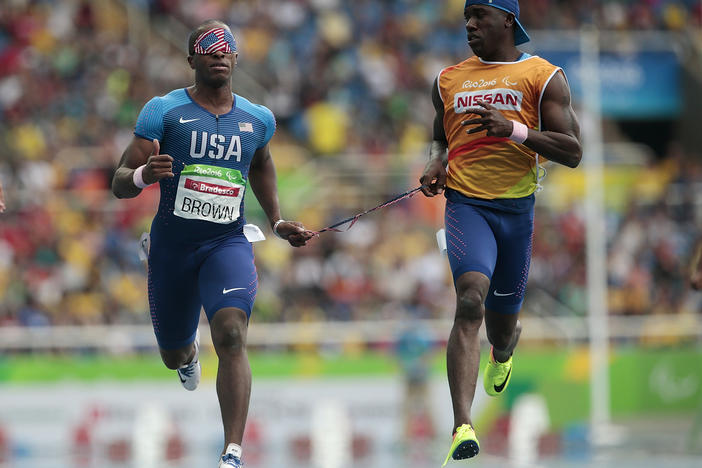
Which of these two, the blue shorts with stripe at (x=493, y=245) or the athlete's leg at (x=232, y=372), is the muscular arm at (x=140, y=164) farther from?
the blue shorts with stripe at (x=493, y=245)

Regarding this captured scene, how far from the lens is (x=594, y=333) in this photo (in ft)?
71.3

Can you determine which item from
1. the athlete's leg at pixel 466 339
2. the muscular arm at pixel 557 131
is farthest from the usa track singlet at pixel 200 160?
the muscular arm at pixel 557 131

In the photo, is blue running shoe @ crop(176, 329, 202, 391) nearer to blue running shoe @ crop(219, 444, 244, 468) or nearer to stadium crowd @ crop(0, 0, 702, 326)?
blue running shoe @ crop(219, 444, 244, 468)

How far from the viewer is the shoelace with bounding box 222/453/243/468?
870cm

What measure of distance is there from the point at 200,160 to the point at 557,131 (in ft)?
8.38

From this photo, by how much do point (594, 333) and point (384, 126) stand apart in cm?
615

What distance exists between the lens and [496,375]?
10625mm

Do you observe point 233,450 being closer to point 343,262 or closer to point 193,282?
point 193,282

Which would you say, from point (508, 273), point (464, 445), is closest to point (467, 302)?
point (508, 273)

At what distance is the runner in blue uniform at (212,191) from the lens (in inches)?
358

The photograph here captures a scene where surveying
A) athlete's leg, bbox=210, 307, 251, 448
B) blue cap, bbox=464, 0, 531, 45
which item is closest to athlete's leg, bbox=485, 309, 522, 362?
athlete's leg, bbox=210, 307, 251, 448

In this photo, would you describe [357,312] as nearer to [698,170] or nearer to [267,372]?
[267,372]

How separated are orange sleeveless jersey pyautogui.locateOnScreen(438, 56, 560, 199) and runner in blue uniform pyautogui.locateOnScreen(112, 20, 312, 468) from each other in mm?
1268

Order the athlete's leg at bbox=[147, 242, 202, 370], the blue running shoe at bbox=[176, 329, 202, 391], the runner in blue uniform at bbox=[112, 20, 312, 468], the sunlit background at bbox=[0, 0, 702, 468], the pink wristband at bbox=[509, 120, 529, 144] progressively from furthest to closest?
the sunlit background at bbox=[0, 0, 702, 468]
the blue running shoe at bbox=[176, 329, 202, 391]
the athlete's leg at bbox=[147, 242, 202, 370]
the runner in blue uniform at bbox=[112, 20, 312, 468]
the pink wristband at bbox=[509, 120, 529, 144]
